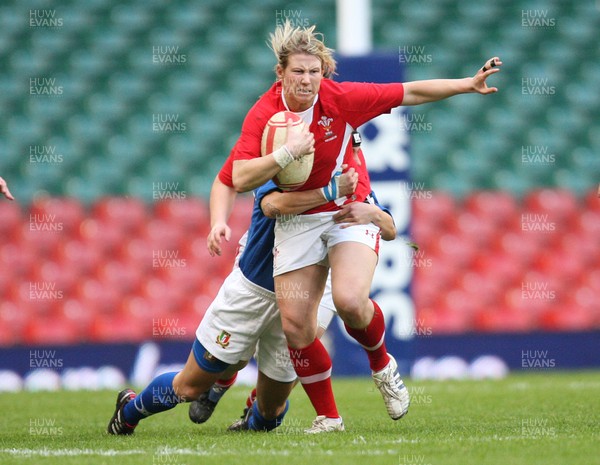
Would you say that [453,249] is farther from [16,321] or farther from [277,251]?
[277,251]

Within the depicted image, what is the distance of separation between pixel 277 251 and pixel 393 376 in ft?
2.55

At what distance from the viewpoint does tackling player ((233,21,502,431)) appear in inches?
183

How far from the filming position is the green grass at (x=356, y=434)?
157 inches

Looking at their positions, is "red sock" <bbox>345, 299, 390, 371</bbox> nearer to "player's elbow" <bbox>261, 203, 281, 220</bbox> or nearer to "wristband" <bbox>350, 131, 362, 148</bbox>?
"player's elbow" <bbox>261, 203, 281, 220</bbox>

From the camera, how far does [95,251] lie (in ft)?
35.6

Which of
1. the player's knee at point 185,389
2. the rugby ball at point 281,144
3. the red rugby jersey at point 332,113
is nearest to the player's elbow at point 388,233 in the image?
the red rugby jersey at point 332,113

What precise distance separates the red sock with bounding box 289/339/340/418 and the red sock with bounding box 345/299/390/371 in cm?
18

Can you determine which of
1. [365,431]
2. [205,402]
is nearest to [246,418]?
[205,402]

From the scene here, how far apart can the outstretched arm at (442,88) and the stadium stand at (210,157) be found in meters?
5.91

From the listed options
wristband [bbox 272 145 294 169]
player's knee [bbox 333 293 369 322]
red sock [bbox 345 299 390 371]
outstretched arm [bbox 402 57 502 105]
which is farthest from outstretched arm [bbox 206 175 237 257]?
outstretched arm [bbox 402 57 502 105]

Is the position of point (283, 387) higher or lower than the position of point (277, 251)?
lower

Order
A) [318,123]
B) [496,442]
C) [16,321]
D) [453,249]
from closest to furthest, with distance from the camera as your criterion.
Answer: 1. [496,442]
2. [318,123]
3. [16,321]
4. [453,249]

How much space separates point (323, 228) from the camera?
4859 millimetres

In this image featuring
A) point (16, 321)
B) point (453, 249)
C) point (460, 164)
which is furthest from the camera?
point (460, 164)
